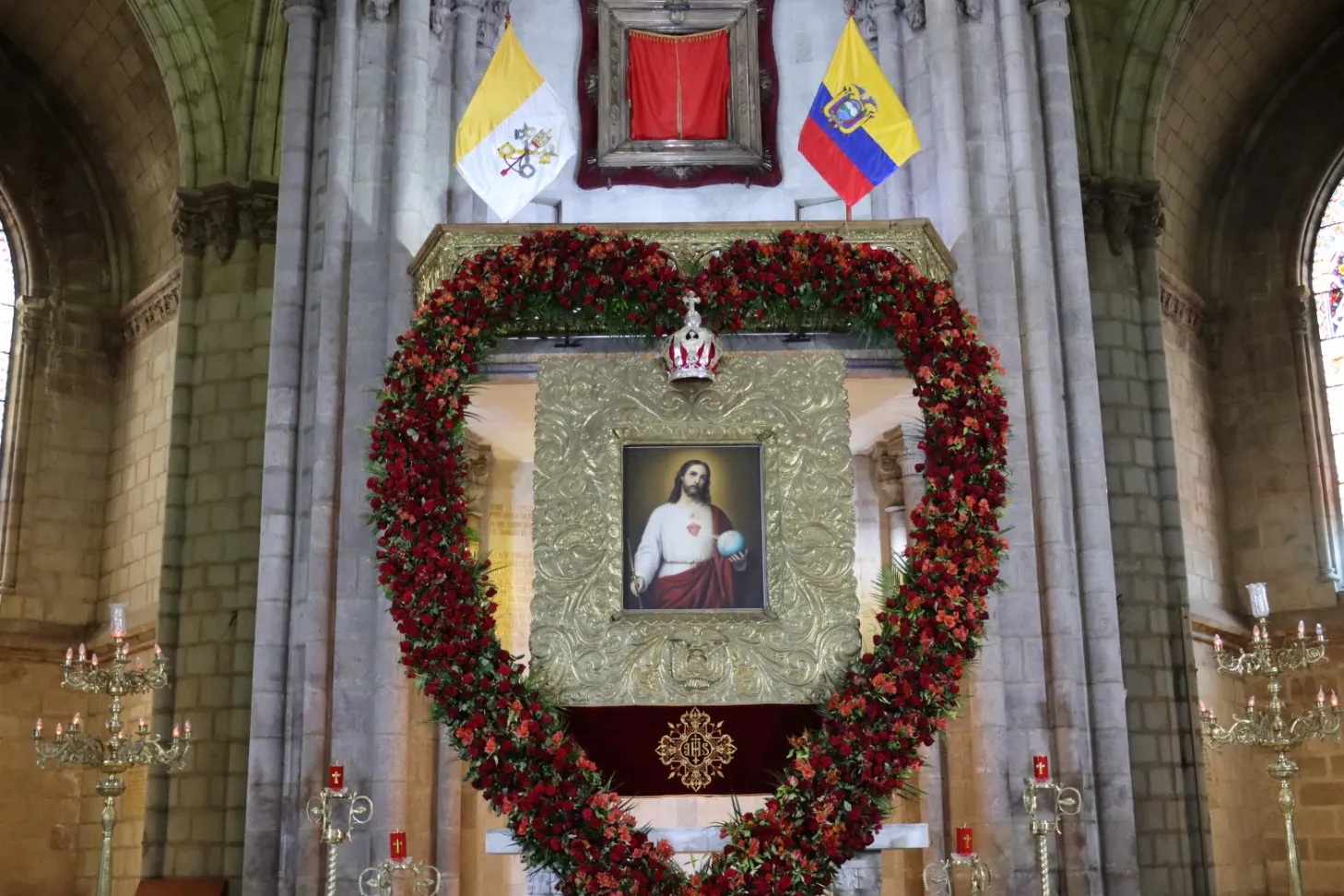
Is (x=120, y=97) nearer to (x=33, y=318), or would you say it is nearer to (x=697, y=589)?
(x=33, y=318)

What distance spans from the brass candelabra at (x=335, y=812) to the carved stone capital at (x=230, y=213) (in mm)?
7456

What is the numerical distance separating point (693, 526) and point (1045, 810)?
3.40 m

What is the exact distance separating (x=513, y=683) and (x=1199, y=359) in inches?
515

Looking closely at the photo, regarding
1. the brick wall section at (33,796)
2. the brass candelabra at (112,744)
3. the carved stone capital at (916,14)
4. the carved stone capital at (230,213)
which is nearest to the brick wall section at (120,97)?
the carved stone capital at (230,213)

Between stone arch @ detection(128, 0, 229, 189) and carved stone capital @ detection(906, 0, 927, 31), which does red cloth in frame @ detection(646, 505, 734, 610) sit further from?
stone arch @ detection(128, 0, 229, 189)

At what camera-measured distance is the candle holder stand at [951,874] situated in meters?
11.1

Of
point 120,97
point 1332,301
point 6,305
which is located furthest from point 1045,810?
point 6,305

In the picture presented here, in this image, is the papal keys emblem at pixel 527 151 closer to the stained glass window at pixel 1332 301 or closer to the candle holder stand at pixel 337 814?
the candle holder stand at pixel 337 814

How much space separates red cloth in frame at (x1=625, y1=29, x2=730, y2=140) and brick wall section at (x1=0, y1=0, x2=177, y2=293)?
25.2 feet

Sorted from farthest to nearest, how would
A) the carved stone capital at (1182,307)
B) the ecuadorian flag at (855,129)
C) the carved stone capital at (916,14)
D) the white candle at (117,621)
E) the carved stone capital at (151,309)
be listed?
Answer: the carved stone capital at (1182,307) < the carved stone capital at (151,309) < the carved stone capital at (916,14) < the ecuadorian flag at (855,129) < the white candle at (117,621)

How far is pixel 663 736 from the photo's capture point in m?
12.0

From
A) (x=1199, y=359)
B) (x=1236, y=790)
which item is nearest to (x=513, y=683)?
(x=1236, y=790)

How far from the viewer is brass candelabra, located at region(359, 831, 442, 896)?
1089 cm

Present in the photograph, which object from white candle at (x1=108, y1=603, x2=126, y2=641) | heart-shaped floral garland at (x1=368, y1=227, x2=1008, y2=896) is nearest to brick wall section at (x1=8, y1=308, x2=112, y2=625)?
white candle at (x1=108, y1=603, x2=126, y2=641)
